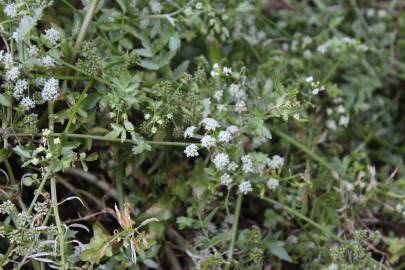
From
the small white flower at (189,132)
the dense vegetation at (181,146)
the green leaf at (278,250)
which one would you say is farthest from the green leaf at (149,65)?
the green leaf at (278,250)

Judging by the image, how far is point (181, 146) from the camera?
4.98 ft

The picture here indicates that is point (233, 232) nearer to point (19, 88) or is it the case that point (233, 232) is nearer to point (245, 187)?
point (245, 187)

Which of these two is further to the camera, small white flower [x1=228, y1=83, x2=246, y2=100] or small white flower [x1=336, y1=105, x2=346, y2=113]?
small white flower [x1=336, y1=105, x2=346, y2=113]

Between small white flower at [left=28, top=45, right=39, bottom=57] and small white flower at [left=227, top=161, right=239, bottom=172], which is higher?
small white flower at [left=28, top=45, right=39, bottom=57]

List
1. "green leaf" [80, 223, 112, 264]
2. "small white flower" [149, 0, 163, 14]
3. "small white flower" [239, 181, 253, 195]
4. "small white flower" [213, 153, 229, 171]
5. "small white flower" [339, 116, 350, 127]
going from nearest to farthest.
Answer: "green leaf" [80, 223, 112, 264] < "small white flower" [213, 153, 229, 171] < "small white flower" [239, 181, 253, 195] < "small white flower" [149, 0, 163, 14] < "small white flower" [339, 116, 350, 127]

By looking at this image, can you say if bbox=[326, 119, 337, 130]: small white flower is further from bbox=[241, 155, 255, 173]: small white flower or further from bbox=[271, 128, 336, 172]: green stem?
bbox=[241, 155, 255, 173]: small white flower

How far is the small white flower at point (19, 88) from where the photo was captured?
129 centimetres

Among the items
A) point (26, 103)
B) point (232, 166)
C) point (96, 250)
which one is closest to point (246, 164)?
point (232, 166)

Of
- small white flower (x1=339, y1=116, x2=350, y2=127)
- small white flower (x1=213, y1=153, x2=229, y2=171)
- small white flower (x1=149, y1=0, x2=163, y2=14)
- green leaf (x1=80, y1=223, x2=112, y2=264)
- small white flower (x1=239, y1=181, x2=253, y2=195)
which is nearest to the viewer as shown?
green leaf (x1=80, y1=223, x2=112, y2=264)

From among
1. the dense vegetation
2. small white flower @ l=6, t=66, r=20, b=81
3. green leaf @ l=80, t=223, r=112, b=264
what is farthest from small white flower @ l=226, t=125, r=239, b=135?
small white flower @ l=6, t=66, r=20, b=81

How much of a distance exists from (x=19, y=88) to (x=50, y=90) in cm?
6

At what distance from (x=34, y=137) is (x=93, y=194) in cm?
26

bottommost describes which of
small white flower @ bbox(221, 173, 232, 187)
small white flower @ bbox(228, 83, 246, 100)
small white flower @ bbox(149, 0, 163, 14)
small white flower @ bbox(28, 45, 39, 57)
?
small white flower @ bbox(221, 173, 232, 187)

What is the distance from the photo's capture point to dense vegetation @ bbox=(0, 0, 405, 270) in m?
1.29
